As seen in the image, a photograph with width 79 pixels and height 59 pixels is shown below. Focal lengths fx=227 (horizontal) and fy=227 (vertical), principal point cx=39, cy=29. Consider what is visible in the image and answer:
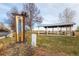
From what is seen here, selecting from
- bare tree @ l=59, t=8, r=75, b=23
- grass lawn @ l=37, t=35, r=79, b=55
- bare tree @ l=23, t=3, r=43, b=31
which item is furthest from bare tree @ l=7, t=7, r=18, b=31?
bare tree @ l=59, t=8, r=75, b=23

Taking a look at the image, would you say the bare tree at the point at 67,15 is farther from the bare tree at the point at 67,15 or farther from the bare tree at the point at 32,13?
the bare tree at the point at 32,13

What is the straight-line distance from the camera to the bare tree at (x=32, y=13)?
204 centimetres

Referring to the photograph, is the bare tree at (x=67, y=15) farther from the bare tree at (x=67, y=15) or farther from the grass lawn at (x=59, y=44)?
the grass lawn at (x=59, y=44)

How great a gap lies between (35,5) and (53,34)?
0.31 meters

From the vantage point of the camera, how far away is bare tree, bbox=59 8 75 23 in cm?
203

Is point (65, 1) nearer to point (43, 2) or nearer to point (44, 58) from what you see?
point (43, 2)

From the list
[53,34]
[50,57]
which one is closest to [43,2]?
[53,34]

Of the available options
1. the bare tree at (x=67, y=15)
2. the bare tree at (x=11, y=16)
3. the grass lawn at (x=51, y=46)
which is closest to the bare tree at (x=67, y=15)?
the bare tree at (x=67, y=15)

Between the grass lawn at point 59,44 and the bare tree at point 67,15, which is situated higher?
the bare tree at point 67,15

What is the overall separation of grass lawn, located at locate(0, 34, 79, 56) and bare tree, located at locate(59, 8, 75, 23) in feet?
0.51

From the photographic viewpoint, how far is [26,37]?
6.74 ft

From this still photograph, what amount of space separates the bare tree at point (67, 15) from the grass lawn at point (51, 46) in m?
0.15

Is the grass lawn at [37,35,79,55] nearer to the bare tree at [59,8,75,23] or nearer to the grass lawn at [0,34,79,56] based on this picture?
the grass lawn at [0,34,79,56]

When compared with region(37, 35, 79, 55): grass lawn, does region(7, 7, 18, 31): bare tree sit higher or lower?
higher
